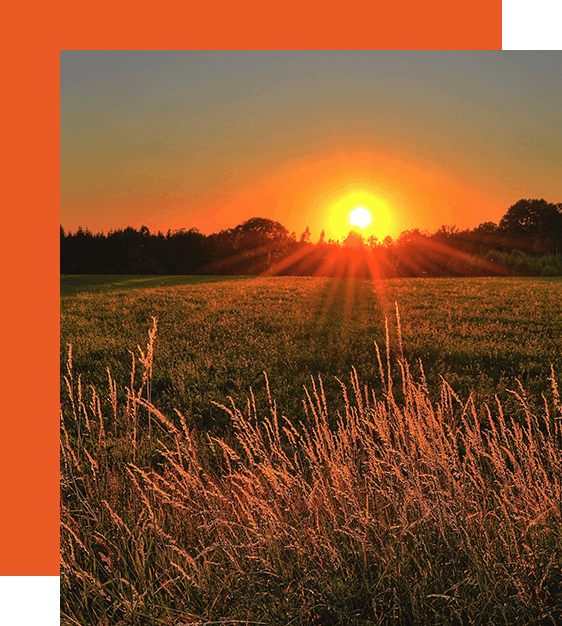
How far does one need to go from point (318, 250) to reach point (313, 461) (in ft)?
73.1

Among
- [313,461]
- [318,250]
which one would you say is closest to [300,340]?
[313,461]

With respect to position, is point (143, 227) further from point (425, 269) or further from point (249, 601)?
point (249, 601)

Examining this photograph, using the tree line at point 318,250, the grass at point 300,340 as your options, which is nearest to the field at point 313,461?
the grass at point 300,340

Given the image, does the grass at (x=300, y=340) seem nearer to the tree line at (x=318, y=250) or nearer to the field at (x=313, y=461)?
the field at (x=313, y=461)

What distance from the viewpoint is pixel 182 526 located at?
2539 mm

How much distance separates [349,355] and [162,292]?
27.0 feet

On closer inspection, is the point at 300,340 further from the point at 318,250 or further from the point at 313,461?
the point at 318,250

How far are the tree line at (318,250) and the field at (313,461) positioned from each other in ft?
35.2

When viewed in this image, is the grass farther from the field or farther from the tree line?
the tree line

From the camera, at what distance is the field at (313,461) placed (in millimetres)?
2012

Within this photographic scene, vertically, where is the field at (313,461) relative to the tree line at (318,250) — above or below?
below

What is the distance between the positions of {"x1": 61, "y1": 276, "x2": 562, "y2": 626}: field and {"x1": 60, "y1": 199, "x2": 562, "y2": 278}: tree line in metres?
10.7

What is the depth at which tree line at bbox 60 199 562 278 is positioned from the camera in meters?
21.7

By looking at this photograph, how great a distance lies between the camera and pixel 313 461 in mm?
2924
